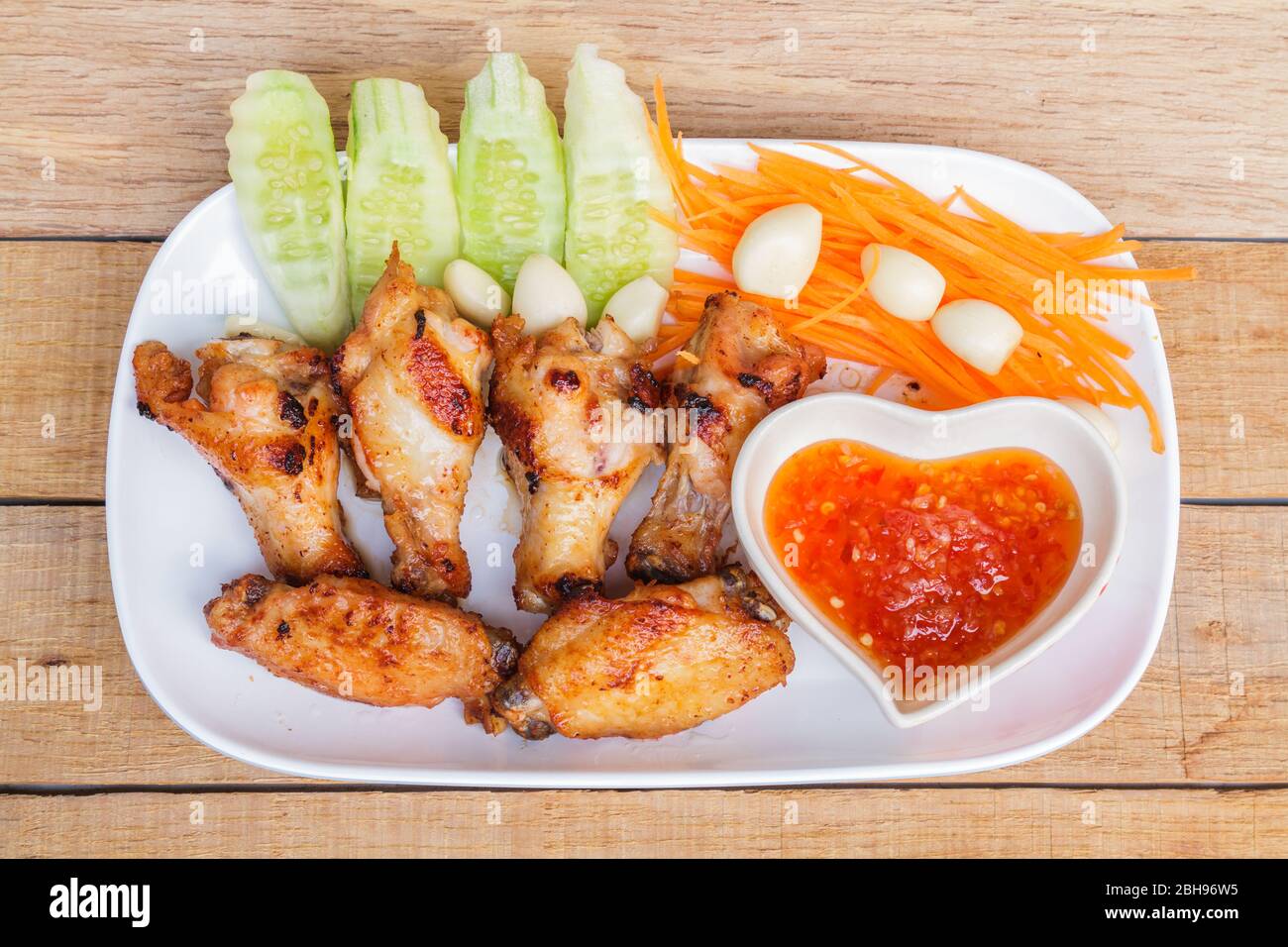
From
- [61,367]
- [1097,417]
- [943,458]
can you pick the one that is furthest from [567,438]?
[61,367]

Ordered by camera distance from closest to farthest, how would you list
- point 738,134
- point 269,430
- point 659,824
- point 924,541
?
point 924,541 < point 269,430 < point 659,824 < point 738,134

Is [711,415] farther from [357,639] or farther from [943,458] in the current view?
[357,639]

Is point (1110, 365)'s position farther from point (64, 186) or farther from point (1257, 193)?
point (64, 186)

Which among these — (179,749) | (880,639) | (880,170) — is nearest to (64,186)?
(179,749)

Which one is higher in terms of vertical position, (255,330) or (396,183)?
(396,183)

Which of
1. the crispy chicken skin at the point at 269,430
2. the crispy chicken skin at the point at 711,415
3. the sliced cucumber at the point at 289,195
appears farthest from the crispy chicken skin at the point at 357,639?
the sliced cucumber at the point at 289,195

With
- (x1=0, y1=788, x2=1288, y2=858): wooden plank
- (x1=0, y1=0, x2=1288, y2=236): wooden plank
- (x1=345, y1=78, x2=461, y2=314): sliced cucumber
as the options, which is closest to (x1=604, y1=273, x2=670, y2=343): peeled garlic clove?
(x1=345, y1=78, x2=461, y2=314): sliced cucumber

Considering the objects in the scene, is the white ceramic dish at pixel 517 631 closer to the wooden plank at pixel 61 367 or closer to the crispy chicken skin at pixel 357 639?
the crispy chicken skin at pixel 357 639
